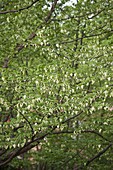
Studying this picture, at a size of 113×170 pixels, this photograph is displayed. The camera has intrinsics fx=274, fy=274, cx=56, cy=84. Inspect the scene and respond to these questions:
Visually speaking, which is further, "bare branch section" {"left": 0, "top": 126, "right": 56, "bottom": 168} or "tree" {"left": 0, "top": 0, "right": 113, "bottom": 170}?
"bare branch section" {"left": 0, "top": 126, "right": 56, "bottom": 168}

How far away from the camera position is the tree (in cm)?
955

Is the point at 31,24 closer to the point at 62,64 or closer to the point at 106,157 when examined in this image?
the point at 62,64

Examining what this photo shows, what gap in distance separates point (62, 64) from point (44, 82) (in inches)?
39.6

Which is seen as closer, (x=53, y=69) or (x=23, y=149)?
(x=53, y=69)

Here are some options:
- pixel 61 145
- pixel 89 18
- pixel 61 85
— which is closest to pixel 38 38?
pixel 61 85

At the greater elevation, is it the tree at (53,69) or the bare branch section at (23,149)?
the tree at (53,69)

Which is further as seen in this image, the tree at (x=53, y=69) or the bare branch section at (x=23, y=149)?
the bare branch section at (x=23, y=149)

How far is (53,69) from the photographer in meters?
9.56

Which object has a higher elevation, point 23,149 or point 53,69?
point 53,69

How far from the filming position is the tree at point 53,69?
9547 mm

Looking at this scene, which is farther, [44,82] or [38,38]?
[38,38]

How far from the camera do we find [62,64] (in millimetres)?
9750

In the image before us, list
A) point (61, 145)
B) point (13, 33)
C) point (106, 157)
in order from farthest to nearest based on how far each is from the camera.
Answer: point (106, 157) → point (61, 145) → point (13, 33)

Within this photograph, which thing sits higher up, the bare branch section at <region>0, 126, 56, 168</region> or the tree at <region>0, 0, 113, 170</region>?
the tree at <region>0, 0, 113, 170</region>
